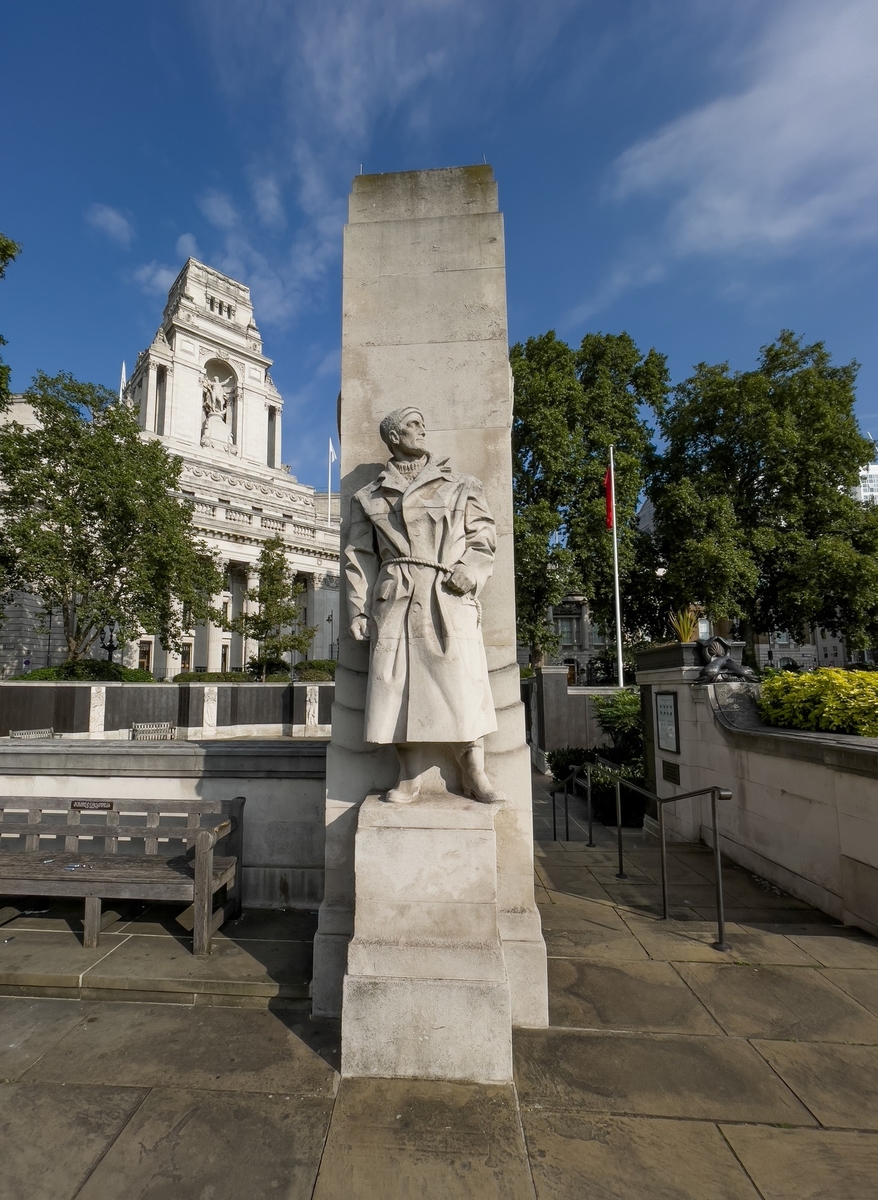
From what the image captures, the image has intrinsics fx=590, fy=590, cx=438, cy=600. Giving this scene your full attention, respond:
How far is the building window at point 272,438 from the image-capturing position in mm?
69562

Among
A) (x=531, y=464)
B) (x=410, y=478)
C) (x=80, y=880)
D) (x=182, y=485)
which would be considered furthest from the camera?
(x=182, y=485)

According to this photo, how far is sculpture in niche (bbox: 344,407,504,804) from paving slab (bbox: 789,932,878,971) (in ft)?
9.44

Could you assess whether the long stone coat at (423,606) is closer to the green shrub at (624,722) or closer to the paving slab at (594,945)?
the paving slab at (594,945)

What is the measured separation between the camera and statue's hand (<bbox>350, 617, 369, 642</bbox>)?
3535 mm

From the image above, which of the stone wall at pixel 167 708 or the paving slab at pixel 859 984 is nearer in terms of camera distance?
the paving slab at pixel 859 984

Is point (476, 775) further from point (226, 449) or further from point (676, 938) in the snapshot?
point (226, 449)

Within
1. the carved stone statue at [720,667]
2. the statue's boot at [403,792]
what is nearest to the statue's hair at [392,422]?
the statue's boot at [403,792]

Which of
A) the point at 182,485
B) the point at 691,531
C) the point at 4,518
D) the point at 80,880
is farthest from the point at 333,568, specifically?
the point at 80,880

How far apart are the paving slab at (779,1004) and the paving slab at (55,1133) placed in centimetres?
308

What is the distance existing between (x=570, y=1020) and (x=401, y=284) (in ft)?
15.7

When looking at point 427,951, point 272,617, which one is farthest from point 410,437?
point 272,617

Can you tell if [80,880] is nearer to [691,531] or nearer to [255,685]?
[255,685]

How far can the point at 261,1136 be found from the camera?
8.00 feet

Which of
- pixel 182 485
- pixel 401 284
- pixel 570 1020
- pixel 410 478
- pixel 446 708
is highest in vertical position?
pixel 182 485
